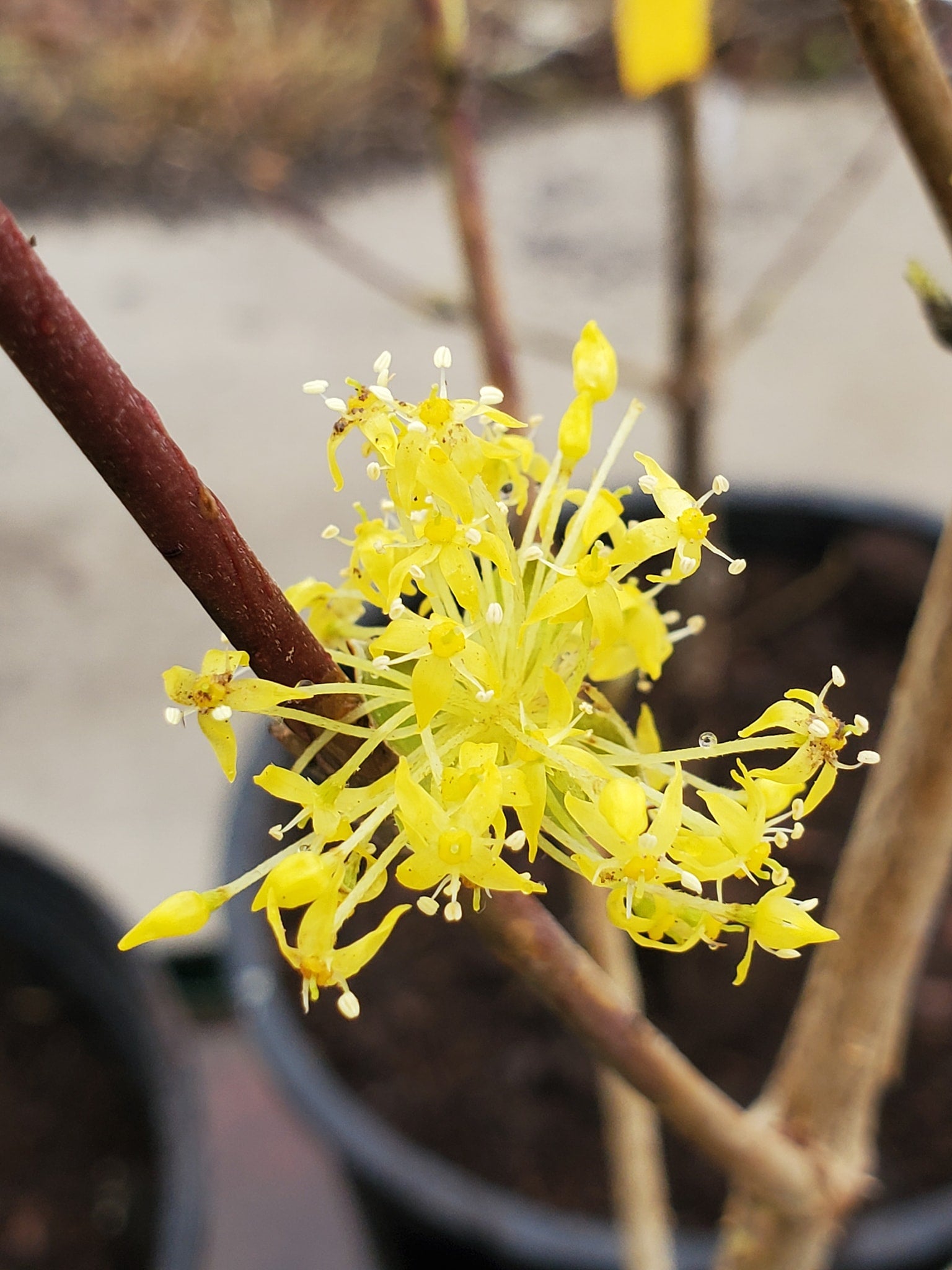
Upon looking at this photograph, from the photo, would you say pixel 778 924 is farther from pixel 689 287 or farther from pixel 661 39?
pixel 689 287

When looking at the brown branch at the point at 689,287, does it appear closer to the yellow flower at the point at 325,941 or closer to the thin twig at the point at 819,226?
the thin twig at the point at 819,226

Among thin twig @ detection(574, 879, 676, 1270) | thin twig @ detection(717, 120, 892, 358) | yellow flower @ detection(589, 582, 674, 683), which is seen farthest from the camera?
thin twig @ detection(717, 120, 892, 358)

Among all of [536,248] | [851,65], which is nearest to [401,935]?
[536,248]

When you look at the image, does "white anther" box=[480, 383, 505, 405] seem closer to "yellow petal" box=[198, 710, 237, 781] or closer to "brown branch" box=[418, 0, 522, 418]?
"yellow petal" box=[198, 710, 237, 781]

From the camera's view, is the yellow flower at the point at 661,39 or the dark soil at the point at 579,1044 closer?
the yellow flower at the point at 661,39

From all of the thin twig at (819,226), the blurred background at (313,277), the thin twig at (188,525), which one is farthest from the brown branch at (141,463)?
the thin twig at (819,226)

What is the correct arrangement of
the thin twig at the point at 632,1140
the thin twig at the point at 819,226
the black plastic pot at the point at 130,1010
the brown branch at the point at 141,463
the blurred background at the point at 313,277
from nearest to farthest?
1. the brown branch at the point at 141,463
2. the thin twig at the point at 632,1140
3. the black plastic pot at the point at 130,1010
4. the blurred background at the point at 313,277
5. the thin twig at the point at 819,226

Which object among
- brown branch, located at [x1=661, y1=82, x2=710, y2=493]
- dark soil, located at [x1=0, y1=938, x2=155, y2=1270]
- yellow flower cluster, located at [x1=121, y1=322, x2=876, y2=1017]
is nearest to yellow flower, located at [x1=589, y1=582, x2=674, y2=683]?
yellow flower cluster, located at [x1=121, y1=322, x2=876, y2=1017]

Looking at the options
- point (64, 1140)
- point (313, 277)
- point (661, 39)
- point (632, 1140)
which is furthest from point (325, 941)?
point (313, 277)
